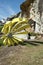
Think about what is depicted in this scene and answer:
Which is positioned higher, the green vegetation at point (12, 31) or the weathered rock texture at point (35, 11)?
the weathered rock texture at point (35, 11)

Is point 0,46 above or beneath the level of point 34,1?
beneath

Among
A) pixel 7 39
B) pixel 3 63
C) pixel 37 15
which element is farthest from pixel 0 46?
pixel 37 15

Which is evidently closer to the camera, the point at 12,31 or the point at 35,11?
the point at 12,31

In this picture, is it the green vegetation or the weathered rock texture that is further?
the weathered rock texture

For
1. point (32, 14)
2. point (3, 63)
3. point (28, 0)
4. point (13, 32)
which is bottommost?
point (3, 63)

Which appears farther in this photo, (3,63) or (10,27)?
(10,27)

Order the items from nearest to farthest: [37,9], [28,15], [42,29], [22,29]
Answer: [22,29] → [42,29] → [37,9] → [28,15]

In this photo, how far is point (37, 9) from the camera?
3403 centimetres

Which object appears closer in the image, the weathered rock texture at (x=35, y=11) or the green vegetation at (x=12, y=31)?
the green vegetation at (x=12, y=31)

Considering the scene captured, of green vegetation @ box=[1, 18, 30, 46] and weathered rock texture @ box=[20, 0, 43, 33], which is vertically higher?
weathered rock texture @ box=[20, 0, 43, 33]

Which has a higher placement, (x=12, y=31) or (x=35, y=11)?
(x=35, y=11)

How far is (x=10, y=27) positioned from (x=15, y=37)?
1.07m

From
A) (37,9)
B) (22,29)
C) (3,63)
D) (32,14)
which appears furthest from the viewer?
(32,14)

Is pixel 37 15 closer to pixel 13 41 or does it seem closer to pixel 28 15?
pixel 28 15
